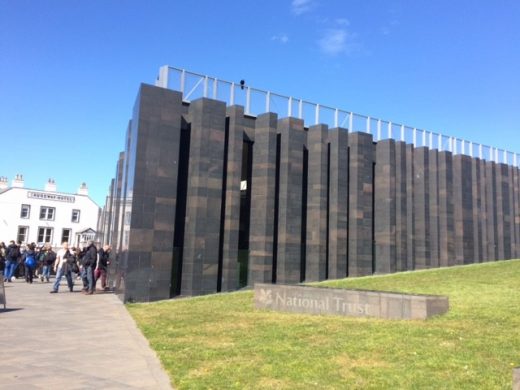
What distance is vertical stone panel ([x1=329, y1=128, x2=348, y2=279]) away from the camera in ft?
82.1

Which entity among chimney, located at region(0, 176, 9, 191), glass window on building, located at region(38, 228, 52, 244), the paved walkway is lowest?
the paved walkway

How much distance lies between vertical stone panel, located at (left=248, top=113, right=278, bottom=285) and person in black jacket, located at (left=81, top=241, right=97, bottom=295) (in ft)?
22.4

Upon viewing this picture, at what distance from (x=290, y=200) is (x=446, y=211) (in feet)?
43.4

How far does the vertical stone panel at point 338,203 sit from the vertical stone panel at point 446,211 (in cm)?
885

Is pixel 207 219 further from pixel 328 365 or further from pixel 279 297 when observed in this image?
pixel 328 365

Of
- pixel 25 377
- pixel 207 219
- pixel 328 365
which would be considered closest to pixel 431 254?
pixel 207 219

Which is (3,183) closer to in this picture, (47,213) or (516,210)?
(47,213)

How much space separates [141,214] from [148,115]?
13.3 ft

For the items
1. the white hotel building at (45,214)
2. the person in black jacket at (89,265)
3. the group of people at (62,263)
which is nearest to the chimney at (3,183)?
the white hotel building at (45,214)

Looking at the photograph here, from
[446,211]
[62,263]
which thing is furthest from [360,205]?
[62,263]

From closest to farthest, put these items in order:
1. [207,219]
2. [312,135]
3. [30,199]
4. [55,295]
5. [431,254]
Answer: [55,295]
[207,219]
[312,135]
[431,254]
[30,199]

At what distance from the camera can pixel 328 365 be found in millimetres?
7500

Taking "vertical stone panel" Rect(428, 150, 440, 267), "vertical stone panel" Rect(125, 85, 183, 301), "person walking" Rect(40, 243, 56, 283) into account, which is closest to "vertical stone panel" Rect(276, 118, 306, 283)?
"vertical stone panel" Rect(125, 85, 183, 301)

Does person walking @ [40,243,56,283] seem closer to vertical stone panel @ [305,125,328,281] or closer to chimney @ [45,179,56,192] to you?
vertical stone panel @ [305,125,328,281]
